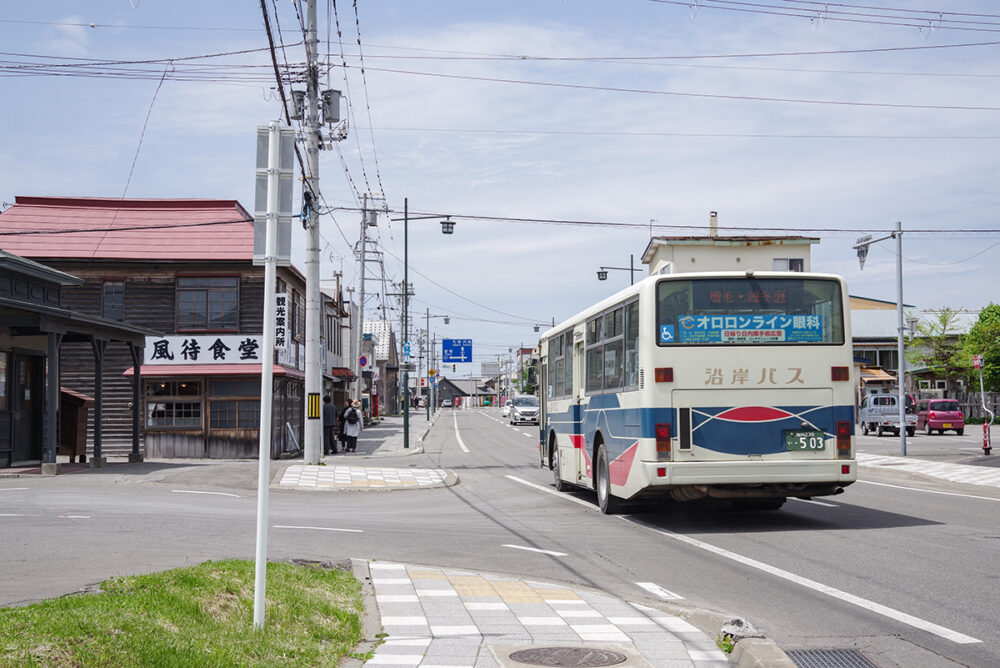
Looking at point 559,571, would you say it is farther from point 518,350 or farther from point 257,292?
point 518,350

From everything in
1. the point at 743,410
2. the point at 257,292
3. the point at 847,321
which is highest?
the point at 257,292

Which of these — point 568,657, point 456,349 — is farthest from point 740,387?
point 456,349

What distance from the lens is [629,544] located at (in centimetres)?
1180

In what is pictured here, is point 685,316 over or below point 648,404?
over

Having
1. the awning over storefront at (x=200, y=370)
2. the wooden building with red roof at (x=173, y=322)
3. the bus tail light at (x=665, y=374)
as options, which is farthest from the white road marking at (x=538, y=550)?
the wooden building with red roof at (x=173, y=322)

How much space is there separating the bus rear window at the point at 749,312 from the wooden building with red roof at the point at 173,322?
19.1 m

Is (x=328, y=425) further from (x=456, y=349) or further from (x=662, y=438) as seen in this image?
(x=456, y=349)

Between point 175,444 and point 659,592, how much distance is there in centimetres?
2429

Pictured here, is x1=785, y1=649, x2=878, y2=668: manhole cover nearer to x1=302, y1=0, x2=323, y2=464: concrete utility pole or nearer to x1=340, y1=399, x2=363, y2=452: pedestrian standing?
x1=302, y1=0, x2=323, y2=464: concrete utility pole

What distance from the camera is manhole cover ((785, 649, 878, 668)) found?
6.06 m

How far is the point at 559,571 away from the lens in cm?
988

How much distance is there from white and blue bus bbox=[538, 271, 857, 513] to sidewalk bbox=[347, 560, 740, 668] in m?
4.19

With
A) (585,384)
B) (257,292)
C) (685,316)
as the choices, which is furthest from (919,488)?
(257,292)

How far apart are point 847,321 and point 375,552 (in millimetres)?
6926
